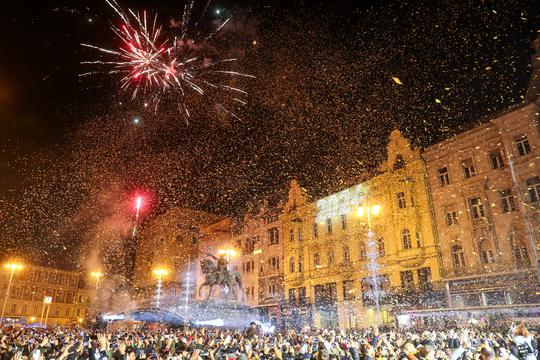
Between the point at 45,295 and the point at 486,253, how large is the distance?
296 feet

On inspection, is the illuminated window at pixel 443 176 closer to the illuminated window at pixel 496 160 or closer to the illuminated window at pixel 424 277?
the illuminated window at pixel 496 160

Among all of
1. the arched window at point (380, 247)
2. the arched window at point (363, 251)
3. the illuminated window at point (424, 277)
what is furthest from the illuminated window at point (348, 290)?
the illuminated window at point (424, 277)

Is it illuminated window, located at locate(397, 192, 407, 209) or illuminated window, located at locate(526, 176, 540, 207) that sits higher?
illuminated window, located at locate(397, 192, 407, 209)

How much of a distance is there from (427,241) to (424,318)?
6.93 metres

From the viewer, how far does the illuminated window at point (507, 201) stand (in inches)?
1224

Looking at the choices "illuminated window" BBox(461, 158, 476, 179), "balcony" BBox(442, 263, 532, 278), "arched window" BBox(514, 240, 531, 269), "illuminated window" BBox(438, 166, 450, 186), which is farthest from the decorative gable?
"arched window" BBox(514, 240, 531, 269)

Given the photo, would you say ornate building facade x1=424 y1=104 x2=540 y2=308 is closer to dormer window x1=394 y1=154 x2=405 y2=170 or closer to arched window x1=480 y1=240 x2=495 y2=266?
arched window x1=480 y1=240 x2=495 y2=266

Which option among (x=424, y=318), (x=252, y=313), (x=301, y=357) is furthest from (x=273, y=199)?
(x=301, y=357)

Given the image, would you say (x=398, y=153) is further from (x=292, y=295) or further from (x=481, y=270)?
(x=292, y=295)

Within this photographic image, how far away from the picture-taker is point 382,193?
41.4 metres

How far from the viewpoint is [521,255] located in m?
29.3

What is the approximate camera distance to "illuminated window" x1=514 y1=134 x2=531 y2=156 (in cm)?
3041

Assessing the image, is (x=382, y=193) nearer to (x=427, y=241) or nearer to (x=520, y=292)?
(x=427, y=241)

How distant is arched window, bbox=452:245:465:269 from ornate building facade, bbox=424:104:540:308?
8 cm
